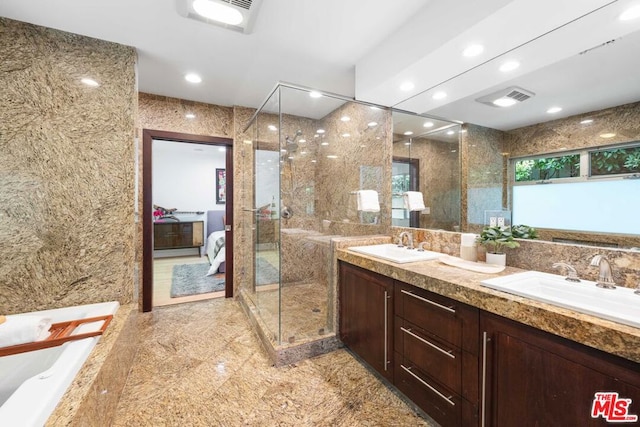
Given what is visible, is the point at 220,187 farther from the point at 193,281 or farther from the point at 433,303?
the point at 433,303

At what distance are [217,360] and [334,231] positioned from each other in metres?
1.64

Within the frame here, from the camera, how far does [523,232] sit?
1651mm

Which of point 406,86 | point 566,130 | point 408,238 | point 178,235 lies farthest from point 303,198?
point 178,235

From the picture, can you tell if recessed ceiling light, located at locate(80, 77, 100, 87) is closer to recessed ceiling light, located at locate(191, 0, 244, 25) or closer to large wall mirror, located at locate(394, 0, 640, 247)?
recessed ceiling light, located at locate(191, 0, 244, 25)

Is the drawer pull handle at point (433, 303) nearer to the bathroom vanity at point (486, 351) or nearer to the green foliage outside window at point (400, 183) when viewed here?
the bathroom vanity at point (486, 351)

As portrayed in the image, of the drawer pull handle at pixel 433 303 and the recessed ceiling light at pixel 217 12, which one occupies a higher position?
the recessed ceiling light at pixel 217 12

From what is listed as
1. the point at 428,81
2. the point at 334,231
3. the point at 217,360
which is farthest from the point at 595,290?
the point at 217,360

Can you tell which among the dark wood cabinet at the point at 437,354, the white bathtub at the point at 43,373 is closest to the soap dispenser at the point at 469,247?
the dark wood cabinet at the point at 437,354

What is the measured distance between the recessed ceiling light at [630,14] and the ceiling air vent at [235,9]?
74.3 inches

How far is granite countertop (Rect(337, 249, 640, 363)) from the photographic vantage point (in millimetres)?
840

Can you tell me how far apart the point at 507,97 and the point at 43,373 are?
9.78 feet

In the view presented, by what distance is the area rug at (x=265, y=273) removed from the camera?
2.64 meters

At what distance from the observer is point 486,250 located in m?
1.80

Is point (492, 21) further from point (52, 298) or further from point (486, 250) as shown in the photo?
point (52, 298)
